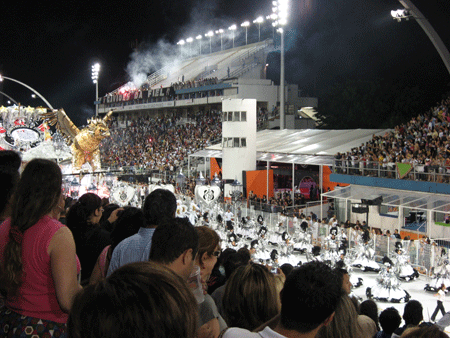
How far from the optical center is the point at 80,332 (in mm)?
1368

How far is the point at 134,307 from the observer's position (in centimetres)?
134

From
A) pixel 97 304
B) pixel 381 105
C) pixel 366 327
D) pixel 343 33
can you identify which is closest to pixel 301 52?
pixel 343 33

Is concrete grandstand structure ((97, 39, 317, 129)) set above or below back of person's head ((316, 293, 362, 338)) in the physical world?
above

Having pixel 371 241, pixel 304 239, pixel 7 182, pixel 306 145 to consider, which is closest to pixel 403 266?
pixel 371 241

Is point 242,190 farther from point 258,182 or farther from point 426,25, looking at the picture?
point 426,25

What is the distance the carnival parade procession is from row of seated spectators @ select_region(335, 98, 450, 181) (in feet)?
0.32

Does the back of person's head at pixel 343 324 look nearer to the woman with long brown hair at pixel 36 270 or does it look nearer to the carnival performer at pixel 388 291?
the woman with long brown hair at pixel 36 270

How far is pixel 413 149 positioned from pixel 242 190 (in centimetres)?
956

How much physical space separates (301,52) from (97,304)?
151ft

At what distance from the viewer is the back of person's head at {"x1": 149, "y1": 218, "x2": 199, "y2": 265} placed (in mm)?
2896

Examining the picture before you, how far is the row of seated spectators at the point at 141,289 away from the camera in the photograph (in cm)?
136

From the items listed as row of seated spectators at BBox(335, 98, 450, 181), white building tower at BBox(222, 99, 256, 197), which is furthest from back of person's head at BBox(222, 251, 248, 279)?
white building tower at BBox(222, 99, 256, 197)

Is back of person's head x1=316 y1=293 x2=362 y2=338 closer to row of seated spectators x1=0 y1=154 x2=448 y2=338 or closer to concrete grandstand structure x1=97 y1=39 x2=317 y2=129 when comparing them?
row of seated spectators x1=0 y1=154 x2=448 y2=338

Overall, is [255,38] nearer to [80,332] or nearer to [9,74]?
[9,74]
